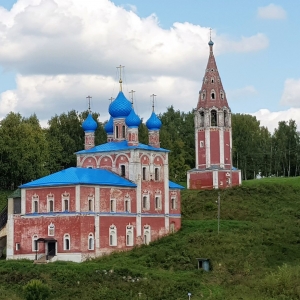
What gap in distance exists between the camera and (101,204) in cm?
4156

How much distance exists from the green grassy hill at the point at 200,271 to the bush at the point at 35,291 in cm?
56

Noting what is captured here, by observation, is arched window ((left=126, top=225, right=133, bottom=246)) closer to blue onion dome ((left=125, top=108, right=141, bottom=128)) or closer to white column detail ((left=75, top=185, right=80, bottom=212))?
white column detail ((left=75, top=185, right=80, bottom=212))

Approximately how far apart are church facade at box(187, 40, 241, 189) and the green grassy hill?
339 inches

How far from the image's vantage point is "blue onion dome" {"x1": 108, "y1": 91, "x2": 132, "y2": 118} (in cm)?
4669

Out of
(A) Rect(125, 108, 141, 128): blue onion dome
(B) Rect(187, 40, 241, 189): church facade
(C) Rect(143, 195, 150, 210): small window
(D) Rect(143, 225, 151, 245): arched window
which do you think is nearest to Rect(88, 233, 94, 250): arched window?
(D) Rect(143, 225, 151, 245): arched window

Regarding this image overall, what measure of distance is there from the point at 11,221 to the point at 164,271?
9.21 metres

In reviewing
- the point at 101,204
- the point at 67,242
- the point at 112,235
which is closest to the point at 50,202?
the point at 67,242

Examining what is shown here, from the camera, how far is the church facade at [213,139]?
196 ft

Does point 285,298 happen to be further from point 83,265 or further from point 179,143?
point 179,143

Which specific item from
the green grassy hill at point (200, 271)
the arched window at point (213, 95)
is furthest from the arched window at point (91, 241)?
the arched window at point (213, 95)

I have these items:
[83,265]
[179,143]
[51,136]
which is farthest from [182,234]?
[179,143]

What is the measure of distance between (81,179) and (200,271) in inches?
307

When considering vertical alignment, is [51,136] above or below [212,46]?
below

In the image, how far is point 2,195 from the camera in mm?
58781
